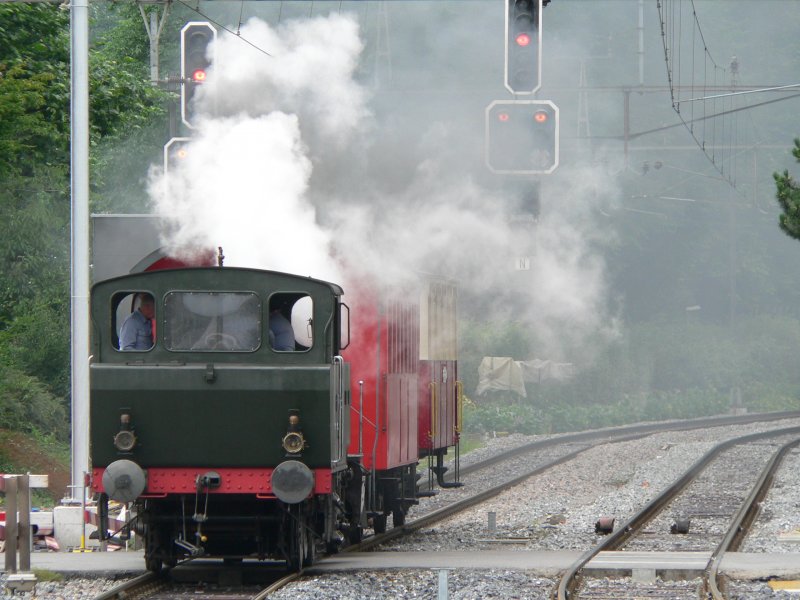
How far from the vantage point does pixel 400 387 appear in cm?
1313

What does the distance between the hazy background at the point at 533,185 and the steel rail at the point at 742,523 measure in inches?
157

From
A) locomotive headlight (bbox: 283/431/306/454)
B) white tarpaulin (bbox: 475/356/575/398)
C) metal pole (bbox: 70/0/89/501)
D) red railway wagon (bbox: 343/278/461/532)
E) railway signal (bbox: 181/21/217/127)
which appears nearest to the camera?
locomotive headlight (bbox: 283/431/306/454)

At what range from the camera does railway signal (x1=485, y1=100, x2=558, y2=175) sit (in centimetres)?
1325

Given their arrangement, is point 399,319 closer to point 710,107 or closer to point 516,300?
point 516,300

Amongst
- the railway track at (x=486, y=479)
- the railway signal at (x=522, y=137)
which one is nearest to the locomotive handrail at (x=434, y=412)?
the railway track at (x=486, y=479)

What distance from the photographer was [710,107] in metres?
54.1

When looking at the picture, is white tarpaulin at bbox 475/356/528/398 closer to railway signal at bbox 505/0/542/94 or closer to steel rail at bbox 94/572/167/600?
railway signal at bbox 505/0/542/94

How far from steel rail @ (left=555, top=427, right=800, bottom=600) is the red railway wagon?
2.16 metres

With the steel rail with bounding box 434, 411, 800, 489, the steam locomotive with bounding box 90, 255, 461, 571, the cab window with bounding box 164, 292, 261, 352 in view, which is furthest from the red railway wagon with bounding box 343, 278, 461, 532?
the steel rail with bounding box 434, 411, 800, 489

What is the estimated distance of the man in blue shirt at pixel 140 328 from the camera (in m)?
10.5

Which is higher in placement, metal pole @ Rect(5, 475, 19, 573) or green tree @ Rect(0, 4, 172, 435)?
green tree @ Rect(0, 4, 172, 435)

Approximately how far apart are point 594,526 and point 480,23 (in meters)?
15.2

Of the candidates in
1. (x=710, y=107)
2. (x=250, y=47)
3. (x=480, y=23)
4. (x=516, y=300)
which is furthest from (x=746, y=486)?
(x=710, y=107)

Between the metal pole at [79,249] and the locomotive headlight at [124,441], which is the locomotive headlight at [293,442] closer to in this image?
the locomotive headlight at [124,441]
